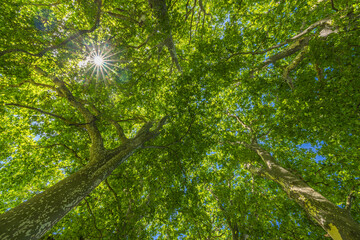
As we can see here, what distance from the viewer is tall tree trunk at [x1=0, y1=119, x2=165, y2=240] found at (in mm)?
2799

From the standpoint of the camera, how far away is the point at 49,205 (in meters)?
3.30

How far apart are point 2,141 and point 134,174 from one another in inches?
344

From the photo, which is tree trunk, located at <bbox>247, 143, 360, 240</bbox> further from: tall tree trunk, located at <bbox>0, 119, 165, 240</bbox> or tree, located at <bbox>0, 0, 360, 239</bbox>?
tall tree trunk, located at <bbox>0, 119, 165, 240</bbox>

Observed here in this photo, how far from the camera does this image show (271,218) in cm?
755

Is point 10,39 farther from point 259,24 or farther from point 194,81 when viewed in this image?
point 259,24

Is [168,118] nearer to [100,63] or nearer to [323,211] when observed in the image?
[100,63]

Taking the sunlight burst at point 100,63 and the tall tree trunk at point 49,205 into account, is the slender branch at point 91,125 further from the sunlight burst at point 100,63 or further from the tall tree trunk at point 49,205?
the sunlight burst at point 100,63

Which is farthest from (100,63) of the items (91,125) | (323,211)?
(323,211)

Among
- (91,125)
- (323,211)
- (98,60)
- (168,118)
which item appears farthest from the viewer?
(98,60)

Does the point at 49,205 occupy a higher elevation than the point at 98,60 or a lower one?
lower

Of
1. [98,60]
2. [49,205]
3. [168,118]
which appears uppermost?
[98,60]

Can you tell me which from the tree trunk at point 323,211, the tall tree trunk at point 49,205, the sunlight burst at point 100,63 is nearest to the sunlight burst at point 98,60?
the sunlight burst at point 100,63

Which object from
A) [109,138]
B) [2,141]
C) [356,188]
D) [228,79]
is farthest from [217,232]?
[2,141]

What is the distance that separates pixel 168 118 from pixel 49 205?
509cm
